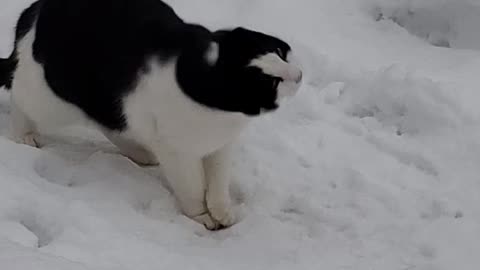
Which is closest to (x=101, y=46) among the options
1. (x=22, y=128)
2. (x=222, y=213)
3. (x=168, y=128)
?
(x=168, y=128)

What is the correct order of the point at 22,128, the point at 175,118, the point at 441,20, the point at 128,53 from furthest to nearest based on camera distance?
the point at 441,20, the point at 22,128, the point at 128,53, the point at 175,118

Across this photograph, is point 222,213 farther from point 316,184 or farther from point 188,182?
point 316,184

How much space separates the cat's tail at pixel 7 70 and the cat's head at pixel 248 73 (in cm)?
101

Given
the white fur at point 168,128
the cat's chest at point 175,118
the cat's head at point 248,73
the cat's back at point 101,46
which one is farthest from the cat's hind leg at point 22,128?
the cat's head at point 248,73

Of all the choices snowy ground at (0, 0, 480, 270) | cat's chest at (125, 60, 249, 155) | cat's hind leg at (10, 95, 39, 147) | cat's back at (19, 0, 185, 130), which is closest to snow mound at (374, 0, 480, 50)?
snowy ground at (0, 0, 480, 270)

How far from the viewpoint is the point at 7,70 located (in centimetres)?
354

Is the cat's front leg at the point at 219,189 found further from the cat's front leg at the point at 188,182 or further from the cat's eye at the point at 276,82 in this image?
the cat's eye at the point at 276,82

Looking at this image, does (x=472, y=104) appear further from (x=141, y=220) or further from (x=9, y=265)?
(x=9, y=265)

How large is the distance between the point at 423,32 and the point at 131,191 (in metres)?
1.85

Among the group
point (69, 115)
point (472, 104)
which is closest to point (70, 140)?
point (69, 115)

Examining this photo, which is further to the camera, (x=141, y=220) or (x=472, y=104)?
(x=472, y=104)

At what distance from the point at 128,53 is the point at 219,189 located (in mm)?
564

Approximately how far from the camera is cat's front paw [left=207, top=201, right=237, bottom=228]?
10.4ft

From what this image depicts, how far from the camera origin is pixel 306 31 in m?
4.34
